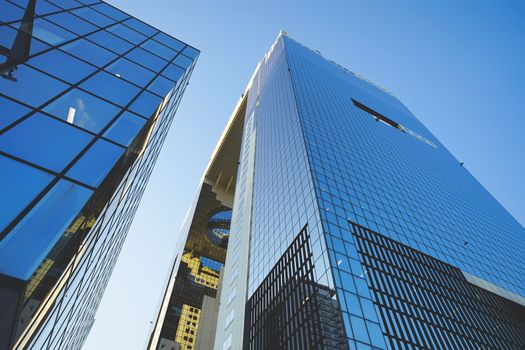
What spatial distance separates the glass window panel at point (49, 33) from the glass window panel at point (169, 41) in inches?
249

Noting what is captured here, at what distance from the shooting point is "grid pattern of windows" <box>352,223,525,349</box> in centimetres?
3194

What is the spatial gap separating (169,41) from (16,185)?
13813 millimetres

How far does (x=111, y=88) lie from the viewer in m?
9.90

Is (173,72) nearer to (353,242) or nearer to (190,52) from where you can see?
(190,52)

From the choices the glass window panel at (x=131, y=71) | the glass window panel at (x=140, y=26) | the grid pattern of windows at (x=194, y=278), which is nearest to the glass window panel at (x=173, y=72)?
the glass window panel at (x=131, y=71)

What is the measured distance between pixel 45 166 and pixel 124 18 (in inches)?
495

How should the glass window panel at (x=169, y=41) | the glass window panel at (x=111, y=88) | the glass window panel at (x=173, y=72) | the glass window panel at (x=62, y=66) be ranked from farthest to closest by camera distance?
1. the glass window panel at (x=169, y=41)
2. the glass window panel at (x=173, y=72)
3. the glass window panel at (x=111, y=88)
4. the glass window panel at (x=62, y=66)

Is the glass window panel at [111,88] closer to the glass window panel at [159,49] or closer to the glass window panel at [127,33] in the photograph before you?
the glass window panel at [127,33]

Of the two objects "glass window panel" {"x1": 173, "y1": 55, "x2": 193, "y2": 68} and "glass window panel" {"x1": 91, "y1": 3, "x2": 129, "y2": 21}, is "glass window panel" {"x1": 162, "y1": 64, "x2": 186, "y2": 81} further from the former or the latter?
"glass window panel" {"x1": 91, "y1": 3, "x2": 129, "y2": 21}

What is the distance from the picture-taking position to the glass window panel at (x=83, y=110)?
7707 mm

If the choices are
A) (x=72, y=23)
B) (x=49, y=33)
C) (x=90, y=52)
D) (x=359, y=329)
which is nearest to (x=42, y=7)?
(x=72, y=23)

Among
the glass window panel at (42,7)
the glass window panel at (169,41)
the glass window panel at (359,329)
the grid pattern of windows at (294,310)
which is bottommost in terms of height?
the grid pattern of windows at (294,310)

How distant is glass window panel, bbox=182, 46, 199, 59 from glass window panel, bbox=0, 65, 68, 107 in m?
9.78

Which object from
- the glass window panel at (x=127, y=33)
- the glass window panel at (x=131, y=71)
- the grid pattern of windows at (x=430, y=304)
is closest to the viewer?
the glass window panel at (x=131, y=71)
